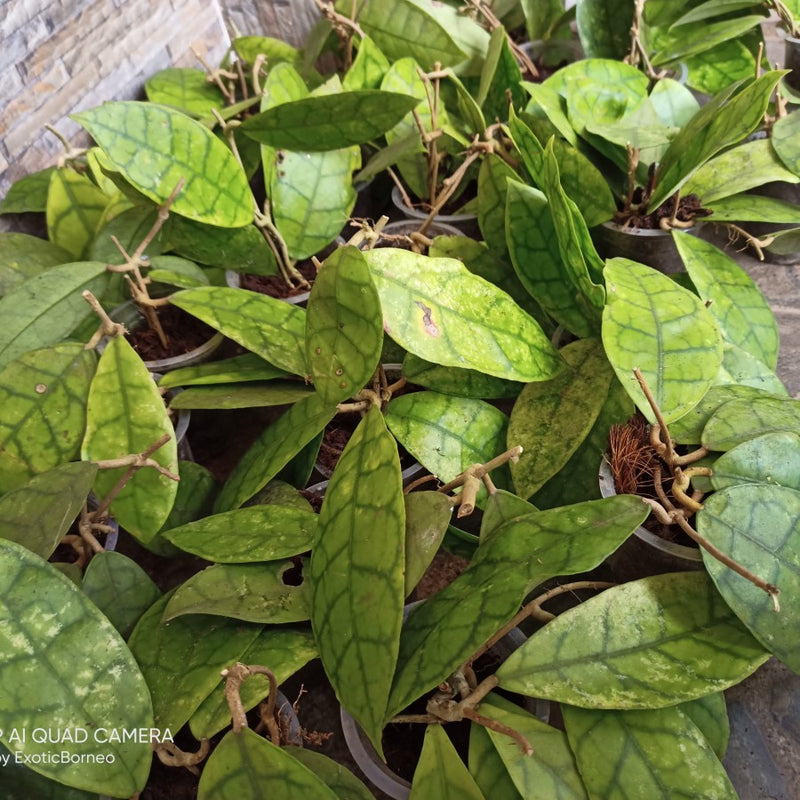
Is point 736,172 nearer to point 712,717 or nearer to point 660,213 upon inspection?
point 660,213

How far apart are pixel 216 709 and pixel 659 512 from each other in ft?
1.43

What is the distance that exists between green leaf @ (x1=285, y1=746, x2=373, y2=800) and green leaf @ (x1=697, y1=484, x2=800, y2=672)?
0.35 metres

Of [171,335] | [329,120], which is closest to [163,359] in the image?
[171,335]

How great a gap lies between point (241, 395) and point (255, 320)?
91mm

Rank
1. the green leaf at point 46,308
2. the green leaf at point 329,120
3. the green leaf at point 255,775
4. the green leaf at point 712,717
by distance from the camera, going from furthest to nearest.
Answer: the green leaf at point 329,120
the green leaf at point 46,308
the green leaf at point 712,717
the green leaf at point 255,775

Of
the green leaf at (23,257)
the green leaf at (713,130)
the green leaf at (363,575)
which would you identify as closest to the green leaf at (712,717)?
the green leaf at (363,575)

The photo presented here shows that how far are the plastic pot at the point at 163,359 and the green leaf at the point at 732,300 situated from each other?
2.16 feet

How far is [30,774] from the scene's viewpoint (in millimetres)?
621

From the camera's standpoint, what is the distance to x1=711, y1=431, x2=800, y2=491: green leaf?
2.22 ft

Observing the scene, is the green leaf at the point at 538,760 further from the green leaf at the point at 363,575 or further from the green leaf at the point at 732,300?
the green leaf at the point at 732,300

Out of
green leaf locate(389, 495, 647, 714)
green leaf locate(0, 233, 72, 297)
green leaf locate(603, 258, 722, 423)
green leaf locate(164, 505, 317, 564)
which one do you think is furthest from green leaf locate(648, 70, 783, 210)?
green leaf locate(0, 233, 72, 297)

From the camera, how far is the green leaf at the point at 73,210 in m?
1.08

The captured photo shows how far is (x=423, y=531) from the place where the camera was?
62cm

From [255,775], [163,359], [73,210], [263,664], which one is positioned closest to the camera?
[255,775]
